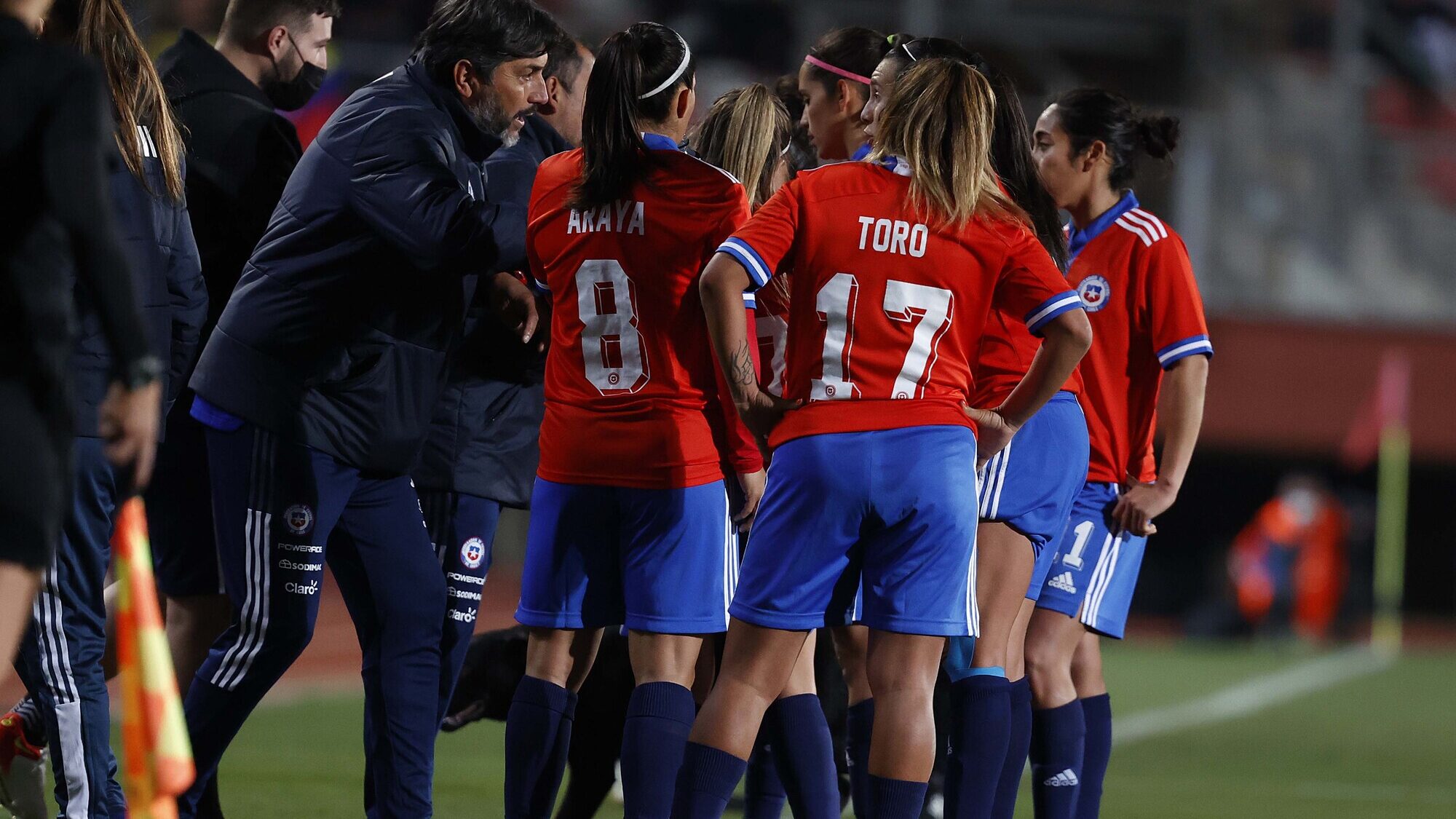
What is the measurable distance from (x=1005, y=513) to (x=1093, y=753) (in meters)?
1.04

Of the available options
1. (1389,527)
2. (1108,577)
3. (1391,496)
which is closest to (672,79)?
(1108,577)

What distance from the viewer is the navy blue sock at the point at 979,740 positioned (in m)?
4.25

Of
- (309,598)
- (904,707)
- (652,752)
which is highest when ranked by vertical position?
(309,598)

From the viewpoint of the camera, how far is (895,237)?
382cm

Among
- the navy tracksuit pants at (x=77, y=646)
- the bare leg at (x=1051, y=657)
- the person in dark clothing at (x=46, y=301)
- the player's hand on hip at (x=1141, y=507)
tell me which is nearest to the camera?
the person in dark clothing at (x=46, y=301)

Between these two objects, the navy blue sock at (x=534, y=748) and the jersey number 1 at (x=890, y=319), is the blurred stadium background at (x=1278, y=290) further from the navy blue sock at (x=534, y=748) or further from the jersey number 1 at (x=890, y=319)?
the jersey number 1 at (x=890, y=319)

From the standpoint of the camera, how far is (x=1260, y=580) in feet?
65.2

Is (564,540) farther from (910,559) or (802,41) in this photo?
(802,41)

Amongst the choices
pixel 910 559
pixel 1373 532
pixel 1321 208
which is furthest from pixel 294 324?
pixel 1373 532

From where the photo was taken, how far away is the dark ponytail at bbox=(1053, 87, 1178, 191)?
16.7 feet

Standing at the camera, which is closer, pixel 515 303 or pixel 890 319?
pixel 890 319

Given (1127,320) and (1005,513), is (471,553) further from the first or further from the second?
(1127,320)

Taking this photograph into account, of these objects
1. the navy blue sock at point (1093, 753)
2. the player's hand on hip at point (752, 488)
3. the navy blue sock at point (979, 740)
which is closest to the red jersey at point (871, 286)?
the player's hand on hip at point (752, 488)

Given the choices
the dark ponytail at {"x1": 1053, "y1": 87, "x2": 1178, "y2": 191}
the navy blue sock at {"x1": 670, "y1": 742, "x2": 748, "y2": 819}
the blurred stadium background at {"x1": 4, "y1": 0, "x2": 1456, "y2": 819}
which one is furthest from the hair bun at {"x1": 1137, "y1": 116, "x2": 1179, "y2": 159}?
the blurred stadium background at {"x1": 4, "y1": 0, "x2": 1456, "y2": 819}
